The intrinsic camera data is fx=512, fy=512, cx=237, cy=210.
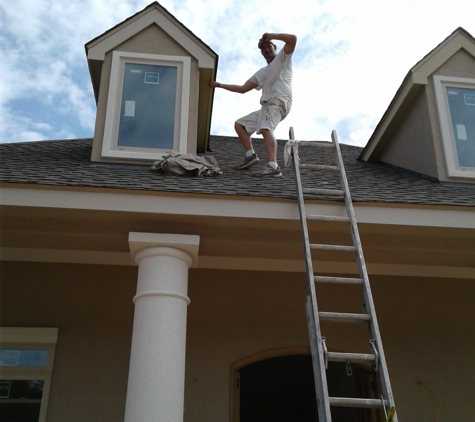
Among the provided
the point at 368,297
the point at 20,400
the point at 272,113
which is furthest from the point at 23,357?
the point at 368,297

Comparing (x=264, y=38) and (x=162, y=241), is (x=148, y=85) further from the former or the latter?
(x=162, y=241)

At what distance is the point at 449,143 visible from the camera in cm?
582

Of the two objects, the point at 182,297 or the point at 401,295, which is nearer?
the point at 182,297

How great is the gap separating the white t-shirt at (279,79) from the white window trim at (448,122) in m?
1.85

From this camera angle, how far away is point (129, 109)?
5594 millimetres

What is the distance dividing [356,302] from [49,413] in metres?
3.51

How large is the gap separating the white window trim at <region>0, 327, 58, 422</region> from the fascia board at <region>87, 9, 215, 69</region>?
10.1ft

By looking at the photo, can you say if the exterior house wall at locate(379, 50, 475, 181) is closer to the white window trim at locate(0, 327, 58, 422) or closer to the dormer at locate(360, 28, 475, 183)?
the dormer at locate(360, 28, 475, 183)

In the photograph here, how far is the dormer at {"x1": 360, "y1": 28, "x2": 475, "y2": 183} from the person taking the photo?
228 inches

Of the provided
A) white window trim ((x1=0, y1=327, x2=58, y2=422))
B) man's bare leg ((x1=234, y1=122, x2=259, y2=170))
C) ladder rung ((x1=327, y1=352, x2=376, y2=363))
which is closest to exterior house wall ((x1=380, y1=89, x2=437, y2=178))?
man's bare leg ((x1=234, y1=122, x2=259, y2=170))

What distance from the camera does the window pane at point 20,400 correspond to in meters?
5.14

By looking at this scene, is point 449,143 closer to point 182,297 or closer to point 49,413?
point 182,297

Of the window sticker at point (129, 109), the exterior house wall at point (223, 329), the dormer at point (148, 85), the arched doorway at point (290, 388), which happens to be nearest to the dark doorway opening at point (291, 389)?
the arched doorway at point (290, 388)

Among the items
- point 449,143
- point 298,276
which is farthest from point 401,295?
point 449,143
